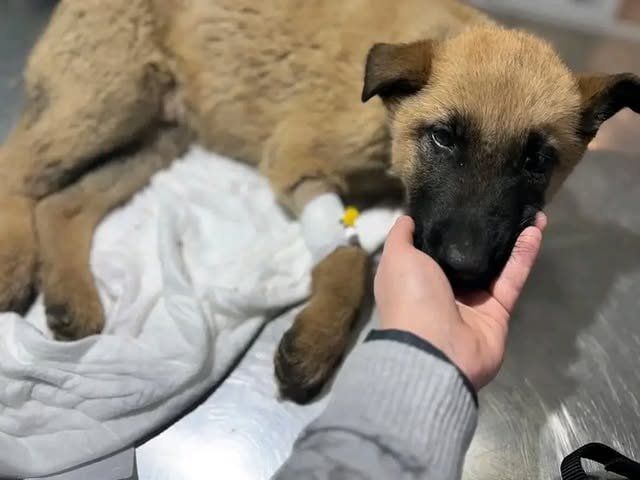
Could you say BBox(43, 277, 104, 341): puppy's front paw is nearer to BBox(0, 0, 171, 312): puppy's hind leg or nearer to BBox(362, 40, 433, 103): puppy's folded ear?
BBox(0, 0, 171, 312): puppy's hind leg

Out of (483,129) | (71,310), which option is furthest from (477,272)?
(71,310)

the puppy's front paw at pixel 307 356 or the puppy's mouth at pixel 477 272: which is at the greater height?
the puppy's mouth at pixel 477 272

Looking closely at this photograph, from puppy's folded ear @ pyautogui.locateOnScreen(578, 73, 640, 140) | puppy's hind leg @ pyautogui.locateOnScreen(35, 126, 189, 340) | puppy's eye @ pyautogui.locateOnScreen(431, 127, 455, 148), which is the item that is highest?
puppy's folded ear @ pyautogui.locateOnScreen(578, 73, 640, 140)

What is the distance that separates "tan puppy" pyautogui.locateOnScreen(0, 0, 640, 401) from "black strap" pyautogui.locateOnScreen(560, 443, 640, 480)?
0.54 m

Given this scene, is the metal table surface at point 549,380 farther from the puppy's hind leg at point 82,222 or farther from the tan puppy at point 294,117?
the puppy's hind leg at point 82,222

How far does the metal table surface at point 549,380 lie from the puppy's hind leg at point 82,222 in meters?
0.42

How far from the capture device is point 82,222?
2.17m

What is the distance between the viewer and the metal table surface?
177cm

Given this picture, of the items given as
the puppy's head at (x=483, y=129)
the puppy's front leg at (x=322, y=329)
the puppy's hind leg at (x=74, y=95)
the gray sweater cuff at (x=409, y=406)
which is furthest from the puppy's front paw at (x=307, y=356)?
the puppy's hind leg at (x=74, y=95)

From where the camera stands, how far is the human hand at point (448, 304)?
1.27 metres

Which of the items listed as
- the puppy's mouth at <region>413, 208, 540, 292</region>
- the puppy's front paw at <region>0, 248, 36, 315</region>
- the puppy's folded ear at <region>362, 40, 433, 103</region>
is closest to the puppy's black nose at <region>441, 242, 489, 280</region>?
the puppy's mouth at <region>413, 208, 540, 292</region>

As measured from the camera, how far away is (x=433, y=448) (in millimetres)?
1129

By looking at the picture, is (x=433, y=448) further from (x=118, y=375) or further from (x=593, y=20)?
(x=593, y=20)

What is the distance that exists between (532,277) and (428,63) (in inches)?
33.5
